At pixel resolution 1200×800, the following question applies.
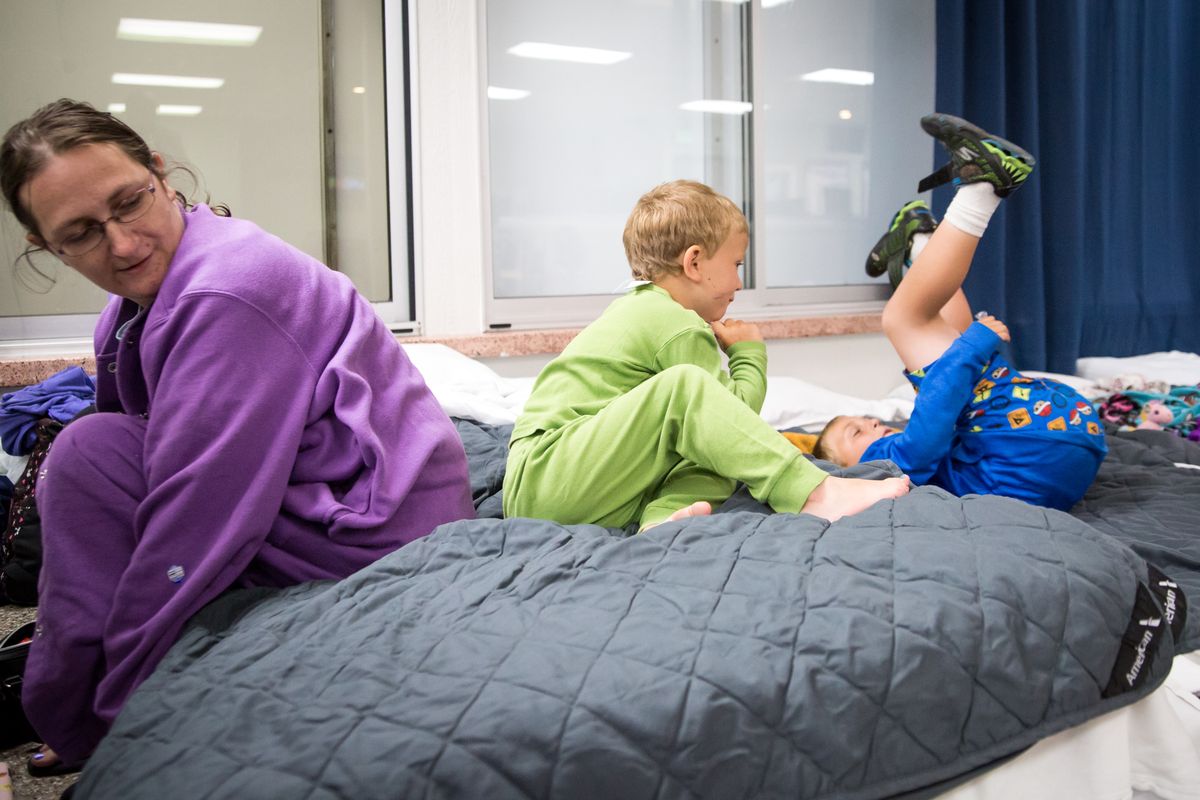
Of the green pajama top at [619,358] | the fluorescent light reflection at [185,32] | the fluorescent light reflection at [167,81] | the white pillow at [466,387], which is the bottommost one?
the white pillow at [466,387]

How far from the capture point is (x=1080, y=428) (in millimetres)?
1659

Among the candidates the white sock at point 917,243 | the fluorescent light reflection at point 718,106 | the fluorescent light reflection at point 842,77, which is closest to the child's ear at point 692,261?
the white sock at point 917,243

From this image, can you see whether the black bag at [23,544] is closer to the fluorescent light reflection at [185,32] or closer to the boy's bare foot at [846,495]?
the fluorescent light reflection at [185,32]

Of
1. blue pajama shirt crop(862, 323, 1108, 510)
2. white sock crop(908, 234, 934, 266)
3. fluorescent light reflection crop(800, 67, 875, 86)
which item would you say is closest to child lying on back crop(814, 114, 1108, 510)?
blue pajama shirt crop(862, 323, 1108, 510)

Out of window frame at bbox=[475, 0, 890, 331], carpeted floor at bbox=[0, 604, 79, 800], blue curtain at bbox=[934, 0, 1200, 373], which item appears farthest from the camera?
blue curtain at bbox=[934, 0, 1200, 373]

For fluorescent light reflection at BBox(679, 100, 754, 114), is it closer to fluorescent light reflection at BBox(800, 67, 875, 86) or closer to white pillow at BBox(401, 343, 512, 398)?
fluorescent light reflection at BBox(800, 67, 875, 86)

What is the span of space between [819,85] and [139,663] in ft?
10.3

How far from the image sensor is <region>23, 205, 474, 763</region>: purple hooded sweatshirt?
1.03 m

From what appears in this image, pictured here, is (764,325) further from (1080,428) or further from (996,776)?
(996,776)

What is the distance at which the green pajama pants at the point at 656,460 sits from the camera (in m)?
1.22

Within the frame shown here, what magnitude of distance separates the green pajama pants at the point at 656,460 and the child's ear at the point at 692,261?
38cm

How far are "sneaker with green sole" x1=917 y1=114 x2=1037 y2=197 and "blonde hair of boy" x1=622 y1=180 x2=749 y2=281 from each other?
1.83ft

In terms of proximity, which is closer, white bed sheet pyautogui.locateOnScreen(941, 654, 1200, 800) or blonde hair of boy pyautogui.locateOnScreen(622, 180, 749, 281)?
white bed sheet pyautogui.locateOnScreen(941, 654, 1200, 800)

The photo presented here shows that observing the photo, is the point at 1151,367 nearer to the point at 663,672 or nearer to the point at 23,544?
the point at 663,672
